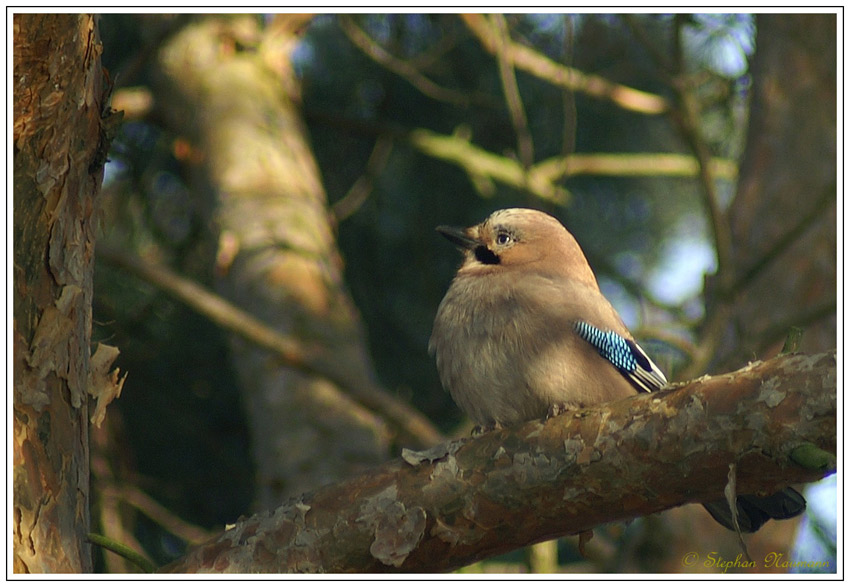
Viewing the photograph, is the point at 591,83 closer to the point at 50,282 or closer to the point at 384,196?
the point at 384,196

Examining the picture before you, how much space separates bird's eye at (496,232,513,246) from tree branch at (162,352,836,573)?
70.2 inches

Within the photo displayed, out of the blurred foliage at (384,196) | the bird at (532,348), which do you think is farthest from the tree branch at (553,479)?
the blurred foliage at (384,196)

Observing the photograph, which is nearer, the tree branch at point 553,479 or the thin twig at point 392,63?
the tree branch at point 553,479

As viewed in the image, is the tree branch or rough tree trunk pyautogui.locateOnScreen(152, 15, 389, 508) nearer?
the tree branch

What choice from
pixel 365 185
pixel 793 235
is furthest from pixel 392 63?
pixel 793 235

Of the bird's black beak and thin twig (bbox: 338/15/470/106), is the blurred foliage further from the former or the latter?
the bird's black beak

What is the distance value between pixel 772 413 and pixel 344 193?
590cm

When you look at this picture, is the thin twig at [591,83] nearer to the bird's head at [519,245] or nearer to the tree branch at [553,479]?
the bird's head at [519,245]

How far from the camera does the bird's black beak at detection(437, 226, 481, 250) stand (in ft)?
16.1

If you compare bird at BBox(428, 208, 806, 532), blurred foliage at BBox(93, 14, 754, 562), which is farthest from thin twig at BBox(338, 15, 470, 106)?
bird at BBox(428, 208, 806, 532)

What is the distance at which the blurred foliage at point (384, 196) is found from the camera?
7.06 metres

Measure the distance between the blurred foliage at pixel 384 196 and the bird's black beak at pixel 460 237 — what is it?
201cm

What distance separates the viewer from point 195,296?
5.70 m
